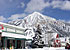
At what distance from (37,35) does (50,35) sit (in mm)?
26894

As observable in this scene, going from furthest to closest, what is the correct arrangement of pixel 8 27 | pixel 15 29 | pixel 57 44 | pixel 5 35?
1. pixel 57 44
2. pixel 15 29
3. pixel 8 27
4. pixel 5 35

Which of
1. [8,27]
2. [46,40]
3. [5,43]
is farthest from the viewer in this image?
[46,40]

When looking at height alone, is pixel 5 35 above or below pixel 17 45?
above

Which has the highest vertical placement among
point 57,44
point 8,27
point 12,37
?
point 8,27

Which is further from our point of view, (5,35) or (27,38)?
(27,38)

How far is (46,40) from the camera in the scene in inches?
3305

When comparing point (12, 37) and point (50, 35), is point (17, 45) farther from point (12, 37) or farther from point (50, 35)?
point (50, 35)

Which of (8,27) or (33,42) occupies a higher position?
(8,27)

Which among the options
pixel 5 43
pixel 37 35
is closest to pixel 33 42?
pixel 37 35

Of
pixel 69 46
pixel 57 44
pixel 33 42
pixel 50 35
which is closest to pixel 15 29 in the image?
pixel 33 42

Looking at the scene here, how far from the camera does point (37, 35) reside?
61.3m

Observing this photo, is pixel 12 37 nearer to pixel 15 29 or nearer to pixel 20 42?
pixel 15 29

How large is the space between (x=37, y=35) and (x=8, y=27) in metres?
15.2

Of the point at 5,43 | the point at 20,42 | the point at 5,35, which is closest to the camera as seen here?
the point at 5,35
